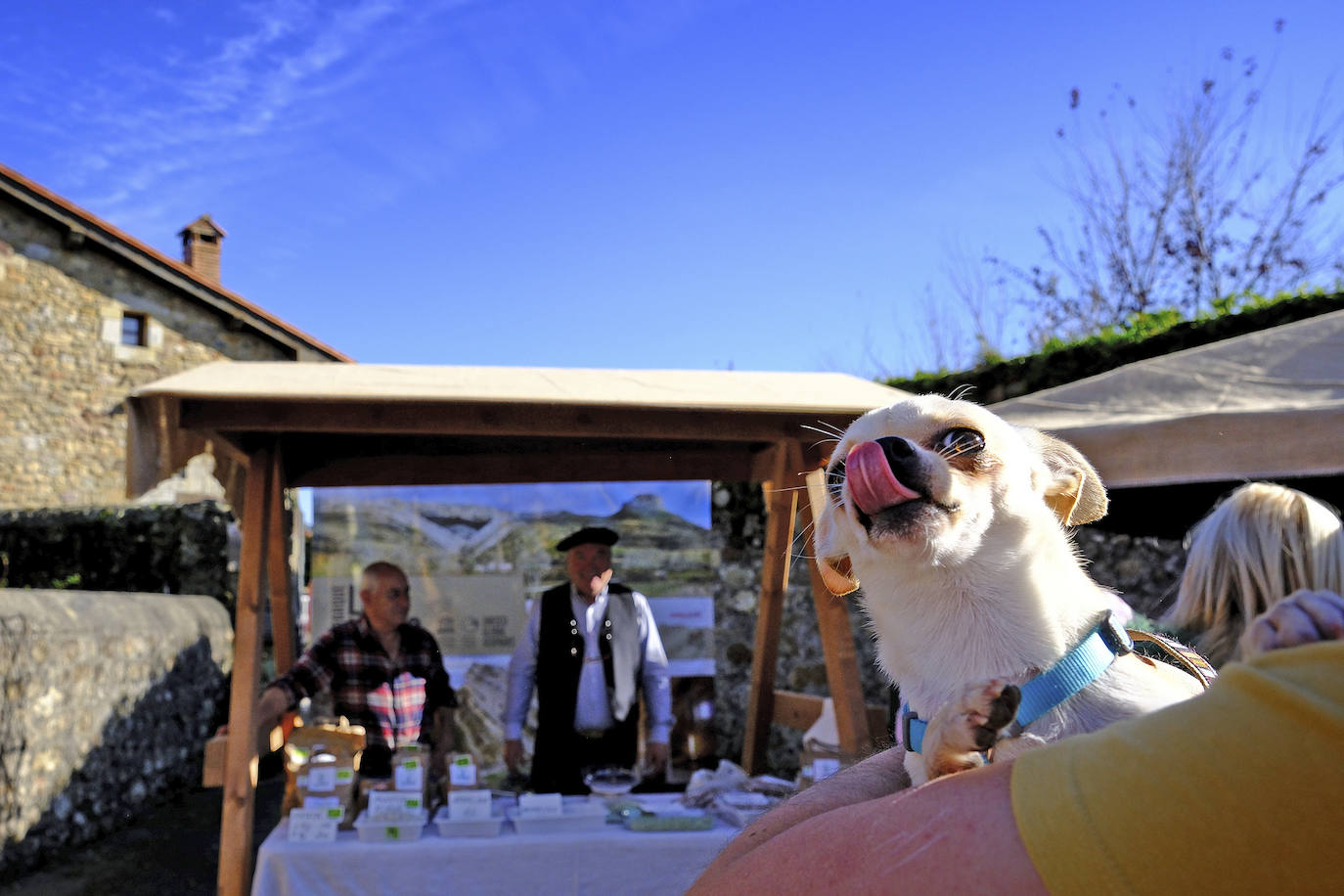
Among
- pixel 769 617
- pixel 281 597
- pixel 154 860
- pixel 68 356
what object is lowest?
pixel 154 860

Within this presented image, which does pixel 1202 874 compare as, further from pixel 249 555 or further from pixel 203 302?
pixel 203 302

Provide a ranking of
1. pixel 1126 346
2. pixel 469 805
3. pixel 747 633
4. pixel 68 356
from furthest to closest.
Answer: pixel 68 356 → pixel 747 633 → pixel 1126 346 → pixel 469 805

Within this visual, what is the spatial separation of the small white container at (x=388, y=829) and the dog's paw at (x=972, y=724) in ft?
10.6

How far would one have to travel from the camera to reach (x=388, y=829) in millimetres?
3793

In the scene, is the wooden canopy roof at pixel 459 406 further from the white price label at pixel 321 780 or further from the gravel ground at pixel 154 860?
the gravel ground at pixel 154 860

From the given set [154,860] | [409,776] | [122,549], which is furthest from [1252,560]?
[122,549]

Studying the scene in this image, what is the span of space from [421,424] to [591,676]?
211 centimetres

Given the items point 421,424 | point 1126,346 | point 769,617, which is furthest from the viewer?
point 1126,346

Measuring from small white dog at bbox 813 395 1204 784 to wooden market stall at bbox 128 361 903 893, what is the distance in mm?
1601

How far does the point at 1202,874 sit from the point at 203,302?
18112 millimetres

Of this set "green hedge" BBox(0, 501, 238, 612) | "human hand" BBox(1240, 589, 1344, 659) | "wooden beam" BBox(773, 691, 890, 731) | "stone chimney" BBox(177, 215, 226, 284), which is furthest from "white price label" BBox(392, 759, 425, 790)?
"stone chimney" BBox(177, 215, 226, 284)

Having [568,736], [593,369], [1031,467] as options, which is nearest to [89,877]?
[568,736]

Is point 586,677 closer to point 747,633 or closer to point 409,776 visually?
point 409,776

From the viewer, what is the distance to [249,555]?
13.7 ft
